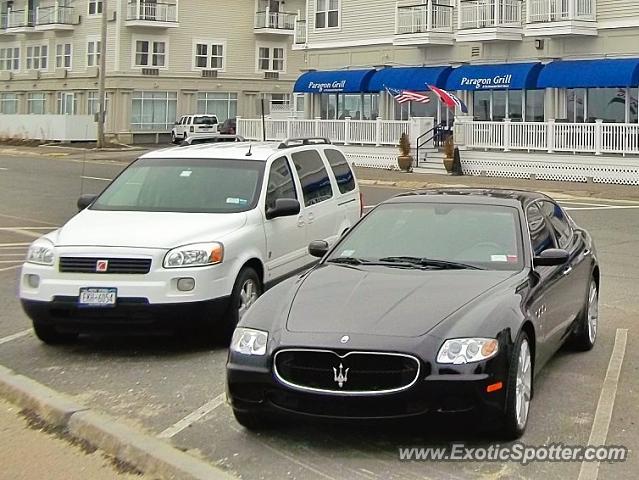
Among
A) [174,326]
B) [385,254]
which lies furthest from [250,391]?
[174,326]

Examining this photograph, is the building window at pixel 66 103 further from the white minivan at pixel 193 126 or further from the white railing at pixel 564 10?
the white railing at pixel 564 10

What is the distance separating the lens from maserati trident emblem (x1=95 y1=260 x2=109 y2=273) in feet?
24.4

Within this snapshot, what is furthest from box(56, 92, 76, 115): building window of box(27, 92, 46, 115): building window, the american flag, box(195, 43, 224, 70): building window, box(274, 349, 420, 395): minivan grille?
box(274, 349, 420, 395): minivan grille

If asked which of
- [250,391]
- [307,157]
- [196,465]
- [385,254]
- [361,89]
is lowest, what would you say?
[196,465]

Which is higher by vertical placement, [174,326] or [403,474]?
[174,326]

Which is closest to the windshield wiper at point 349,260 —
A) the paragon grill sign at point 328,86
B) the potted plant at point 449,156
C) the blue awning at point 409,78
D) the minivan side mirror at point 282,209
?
the minivan side mirror at point 282,209

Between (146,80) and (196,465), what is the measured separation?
54.0 m

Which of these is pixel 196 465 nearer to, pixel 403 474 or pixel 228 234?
pixel 403 474

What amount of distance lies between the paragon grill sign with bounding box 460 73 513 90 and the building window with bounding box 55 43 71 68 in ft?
116

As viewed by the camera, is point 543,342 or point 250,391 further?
point 543,342

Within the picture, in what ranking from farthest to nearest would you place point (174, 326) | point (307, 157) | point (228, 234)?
point (307, 157)
point (228, 234)
point (174, 326)

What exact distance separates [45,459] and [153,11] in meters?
53.6

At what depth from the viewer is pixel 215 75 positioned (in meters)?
59.2

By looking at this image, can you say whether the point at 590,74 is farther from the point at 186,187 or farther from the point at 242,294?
the point at 242,294
